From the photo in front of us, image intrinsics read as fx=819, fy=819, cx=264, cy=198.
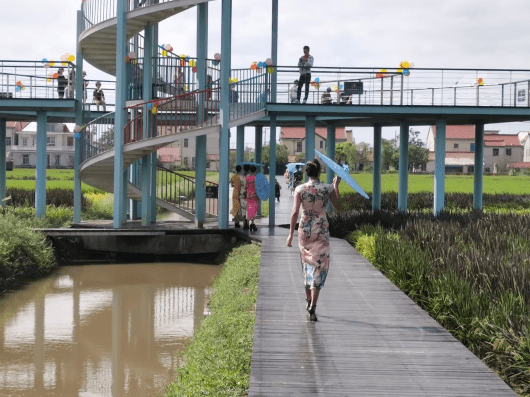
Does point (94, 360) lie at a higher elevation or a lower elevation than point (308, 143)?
lower

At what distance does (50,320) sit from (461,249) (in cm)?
695

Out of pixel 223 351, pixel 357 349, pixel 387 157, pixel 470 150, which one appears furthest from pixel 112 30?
pixel 387 157

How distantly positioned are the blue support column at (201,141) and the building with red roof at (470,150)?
83.1 m

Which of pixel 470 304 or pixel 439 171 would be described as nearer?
pixel 470 304

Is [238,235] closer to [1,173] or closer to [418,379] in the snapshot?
[1,173]

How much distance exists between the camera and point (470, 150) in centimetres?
10062

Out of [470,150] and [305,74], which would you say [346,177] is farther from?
[470,150]

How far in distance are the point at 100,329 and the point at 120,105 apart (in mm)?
8511

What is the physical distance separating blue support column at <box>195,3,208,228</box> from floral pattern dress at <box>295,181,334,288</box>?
1174 cm

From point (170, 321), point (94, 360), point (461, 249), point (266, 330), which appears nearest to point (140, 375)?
point (94, 360)

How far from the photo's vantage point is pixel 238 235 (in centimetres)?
1961

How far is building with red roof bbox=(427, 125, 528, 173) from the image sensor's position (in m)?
104

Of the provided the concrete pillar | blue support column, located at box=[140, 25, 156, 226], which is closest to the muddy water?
blue support column, located at box=[140, 25, 156, 226]

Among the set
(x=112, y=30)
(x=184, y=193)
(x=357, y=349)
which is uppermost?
(x=112, y=30)
